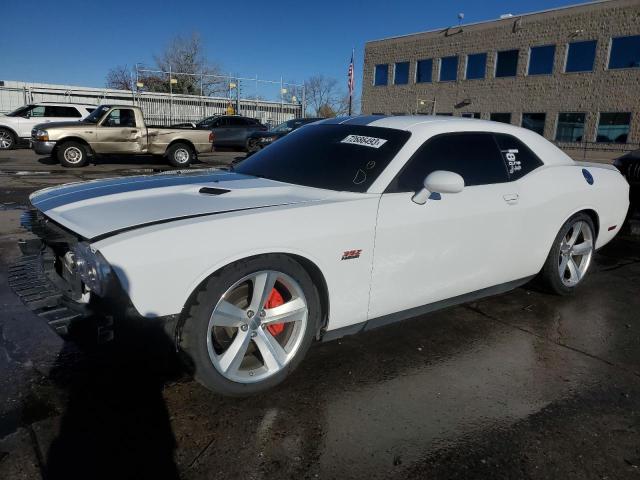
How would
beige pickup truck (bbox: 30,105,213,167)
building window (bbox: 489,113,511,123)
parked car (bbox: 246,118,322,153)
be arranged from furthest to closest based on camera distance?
1. building window (bbox: 489,113,511,123)
2. parked car (bbox: 246,118,322,153)
3. beige pickup truck (bbox: 30,105,213,167)

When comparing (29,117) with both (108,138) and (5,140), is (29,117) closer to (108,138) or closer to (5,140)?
(5,140)

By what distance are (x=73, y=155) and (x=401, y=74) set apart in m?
26.4

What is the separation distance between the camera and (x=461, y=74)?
31281 millimetres

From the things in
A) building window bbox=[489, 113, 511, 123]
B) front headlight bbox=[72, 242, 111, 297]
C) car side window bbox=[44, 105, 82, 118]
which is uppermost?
building window bbox=[489, 113, 511, 123]

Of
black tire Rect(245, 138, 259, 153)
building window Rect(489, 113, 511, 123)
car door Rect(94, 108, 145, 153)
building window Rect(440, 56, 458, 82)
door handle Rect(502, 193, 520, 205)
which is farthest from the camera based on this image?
building window Rect(440, 56, 458, 82)

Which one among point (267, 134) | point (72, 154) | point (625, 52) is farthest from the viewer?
point (625, 52)

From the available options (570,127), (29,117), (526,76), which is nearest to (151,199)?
(29,117)

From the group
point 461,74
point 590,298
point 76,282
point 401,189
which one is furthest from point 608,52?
point 76,282

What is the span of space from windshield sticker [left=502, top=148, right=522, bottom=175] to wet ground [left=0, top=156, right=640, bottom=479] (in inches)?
48.7

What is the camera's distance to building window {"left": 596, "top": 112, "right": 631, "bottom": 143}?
82.0 ft

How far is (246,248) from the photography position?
242cm

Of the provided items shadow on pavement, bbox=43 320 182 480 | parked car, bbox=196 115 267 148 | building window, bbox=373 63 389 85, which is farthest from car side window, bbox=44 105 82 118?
building window, bbox=373 63 389 85

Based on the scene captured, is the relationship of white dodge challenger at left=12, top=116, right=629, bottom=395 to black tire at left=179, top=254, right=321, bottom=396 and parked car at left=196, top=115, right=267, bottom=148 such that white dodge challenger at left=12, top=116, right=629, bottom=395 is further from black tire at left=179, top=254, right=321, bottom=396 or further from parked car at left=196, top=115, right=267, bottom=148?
parked car at left=196, top=115, right=267, bottom=148

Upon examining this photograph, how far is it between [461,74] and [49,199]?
104 ft
